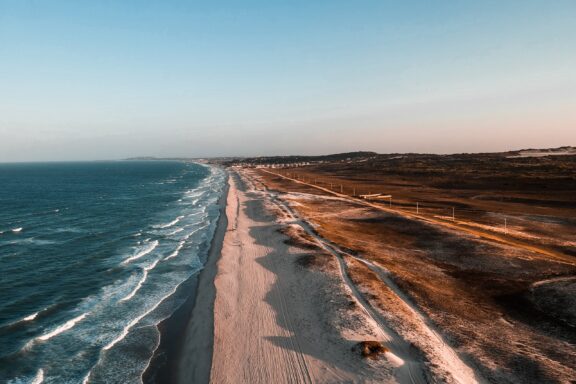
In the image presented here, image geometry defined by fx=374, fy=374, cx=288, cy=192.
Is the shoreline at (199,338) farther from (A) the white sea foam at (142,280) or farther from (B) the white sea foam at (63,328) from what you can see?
(B) the white sea foam at (63,328)

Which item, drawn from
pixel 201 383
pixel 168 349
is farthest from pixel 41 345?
pixel 201 383

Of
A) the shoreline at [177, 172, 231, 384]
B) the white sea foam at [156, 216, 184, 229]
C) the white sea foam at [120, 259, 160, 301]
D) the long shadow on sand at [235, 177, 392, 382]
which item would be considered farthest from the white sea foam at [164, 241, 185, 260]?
the white sea foam at [156, 216, 184, 229]

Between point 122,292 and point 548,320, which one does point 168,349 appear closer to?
point 122,292

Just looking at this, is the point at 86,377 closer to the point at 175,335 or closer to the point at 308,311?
the point at 175,335

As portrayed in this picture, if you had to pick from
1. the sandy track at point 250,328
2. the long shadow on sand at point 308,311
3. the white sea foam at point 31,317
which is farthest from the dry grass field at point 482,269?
the white sea foam at point 31,317

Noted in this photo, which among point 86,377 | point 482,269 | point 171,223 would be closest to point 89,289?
point 86,377
